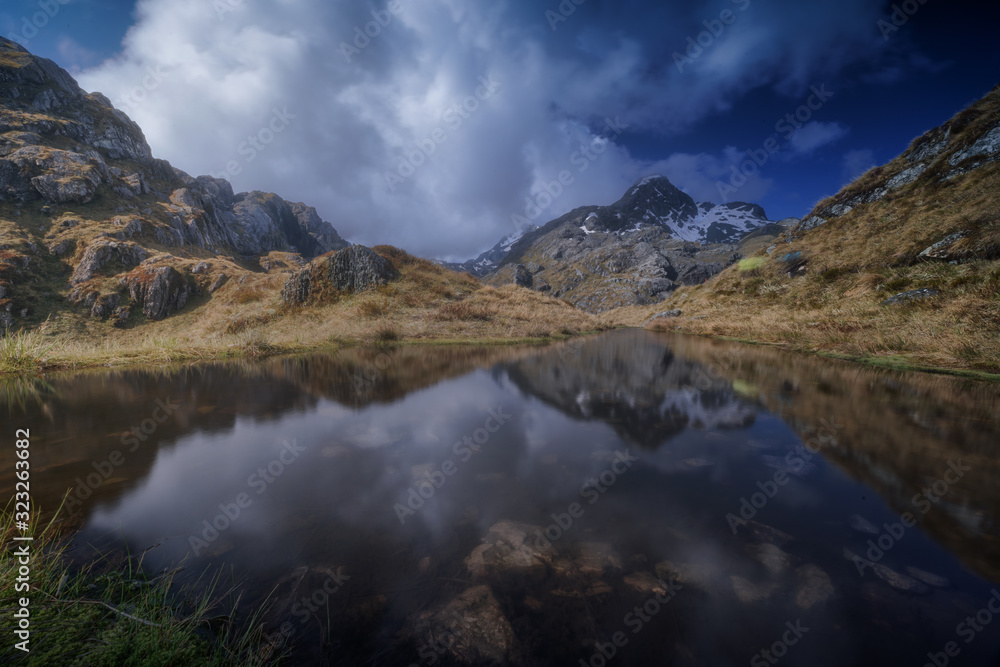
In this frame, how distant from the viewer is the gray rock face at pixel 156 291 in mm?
29688

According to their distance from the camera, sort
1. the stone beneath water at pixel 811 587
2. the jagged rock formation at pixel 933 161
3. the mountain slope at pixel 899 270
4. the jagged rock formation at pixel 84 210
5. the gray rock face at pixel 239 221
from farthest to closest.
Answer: the gray rock face at pixel 239 221
the jagged rock formation at pixel 84 210
the jagged rock formation at pixel 933 161
the mountain slope at pixel 899 270
the stone beneath water at pixel 811 587

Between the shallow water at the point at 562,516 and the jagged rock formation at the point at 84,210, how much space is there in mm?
32435

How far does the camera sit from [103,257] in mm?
33375

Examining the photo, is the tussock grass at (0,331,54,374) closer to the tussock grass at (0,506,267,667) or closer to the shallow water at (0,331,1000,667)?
the shallow water at (0,331,1000,667)

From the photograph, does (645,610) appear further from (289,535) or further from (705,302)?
(705,302)

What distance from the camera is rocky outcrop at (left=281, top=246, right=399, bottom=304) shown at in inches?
1106

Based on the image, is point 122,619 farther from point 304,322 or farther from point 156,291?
point 156,291

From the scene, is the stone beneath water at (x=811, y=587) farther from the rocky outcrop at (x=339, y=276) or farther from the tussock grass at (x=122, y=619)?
the rocky outcrop at (x=339, y=276)

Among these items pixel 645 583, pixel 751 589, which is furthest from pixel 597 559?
pixel 751 589

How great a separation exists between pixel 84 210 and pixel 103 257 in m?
19.9

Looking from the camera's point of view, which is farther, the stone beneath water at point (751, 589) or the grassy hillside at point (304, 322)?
the grassy hillside at point (304, 322)

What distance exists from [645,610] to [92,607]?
4.14 m

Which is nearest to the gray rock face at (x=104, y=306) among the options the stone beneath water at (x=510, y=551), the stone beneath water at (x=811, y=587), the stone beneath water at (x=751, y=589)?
the stone beneath water at (x=510, y=551)

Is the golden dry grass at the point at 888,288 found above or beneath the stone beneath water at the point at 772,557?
above
